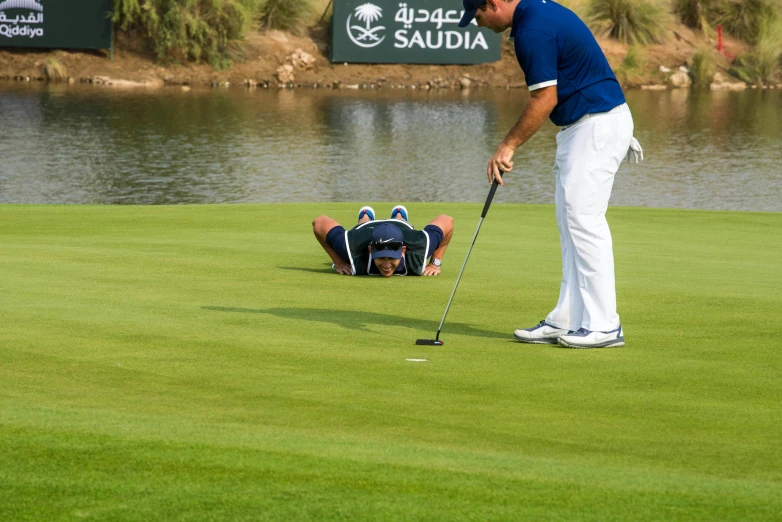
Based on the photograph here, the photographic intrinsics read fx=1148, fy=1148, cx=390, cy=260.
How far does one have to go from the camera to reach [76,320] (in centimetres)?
555

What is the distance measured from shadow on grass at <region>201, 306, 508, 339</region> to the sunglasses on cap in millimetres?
1273

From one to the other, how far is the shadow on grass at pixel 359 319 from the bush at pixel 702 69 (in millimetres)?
36453

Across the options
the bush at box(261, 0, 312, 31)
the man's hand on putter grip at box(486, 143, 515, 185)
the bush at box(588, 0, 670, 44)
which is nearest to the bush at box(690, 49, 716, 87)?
the bush at box(588, 0, 670, 44)

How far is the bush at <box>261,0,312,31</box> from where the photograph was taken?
126 feet

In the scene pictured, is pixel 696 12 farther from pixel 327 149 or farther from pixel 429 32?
pixel 327 149

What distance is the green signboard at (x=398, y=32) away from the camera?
3688 cm

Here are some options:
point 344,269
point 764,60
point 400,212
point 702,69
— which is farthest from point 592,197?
point 764,60

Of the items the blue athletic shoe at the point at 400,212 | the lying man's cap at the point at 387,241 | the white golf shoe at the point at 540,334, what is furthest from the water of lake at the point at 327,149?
the white golf shoe at the point at 540,334

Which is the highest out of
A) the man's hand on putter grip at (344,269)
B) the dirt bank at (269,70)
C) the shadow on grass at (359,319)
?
the shadow on grass at (359,319)

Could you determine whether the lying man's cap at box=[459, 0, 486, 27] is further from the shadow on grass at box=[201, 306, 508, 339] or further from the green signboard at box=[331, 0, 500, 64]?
the green signboard at box=[331, 0, 500, 64]

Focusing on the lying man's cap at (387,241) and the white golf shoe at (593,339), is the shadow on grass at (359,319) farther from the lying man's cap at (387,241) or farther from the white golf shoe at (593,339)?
the lying man's cap at (387,241)

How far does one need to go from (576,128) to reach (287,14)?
34.4 m

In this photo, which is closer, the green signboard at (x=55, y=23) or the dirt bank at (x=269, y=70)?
the green signboard at (x=55, y=23)

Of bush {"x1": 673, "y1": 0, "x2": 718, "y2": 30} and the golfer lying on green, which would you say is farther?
bush {"x1": 673, "y1": 0, "x2": 718, "y2": 30}
